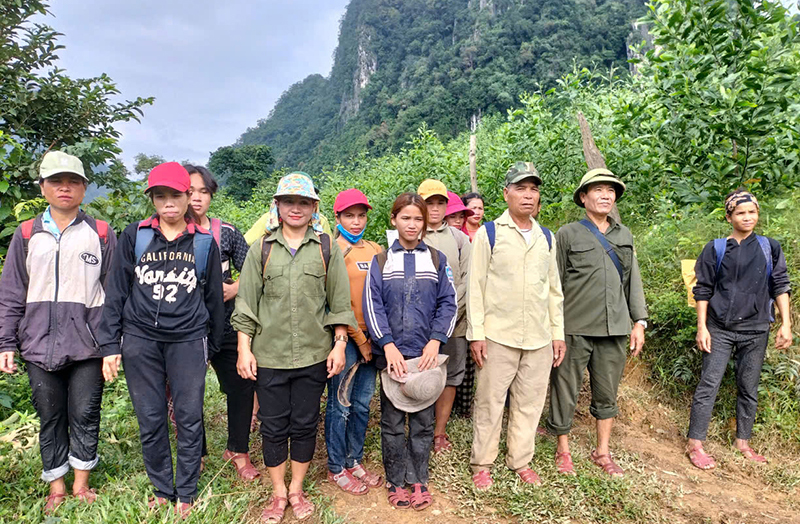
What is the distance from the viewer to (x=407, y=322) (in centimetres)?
282

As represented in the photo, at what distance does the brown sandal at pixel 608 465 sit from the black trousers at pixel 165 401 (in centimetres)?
262

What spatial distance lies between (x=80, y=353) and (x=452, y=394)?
7.91 ft

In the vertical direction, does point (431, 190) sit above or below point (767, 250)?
above

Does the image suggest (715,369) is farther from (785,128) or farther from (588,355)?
(785,128)

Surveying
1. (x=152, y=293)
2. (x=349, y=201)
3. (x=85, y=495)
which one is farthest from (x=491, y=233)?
(x=85, y=495)

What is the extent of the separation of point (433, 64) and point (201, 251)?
68.9m

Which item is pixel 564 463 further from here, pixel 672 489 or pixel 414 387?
pixel 414 387

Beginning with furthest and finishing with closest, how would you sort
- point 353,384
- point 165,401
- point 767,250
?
point 767,250
point 353,384
point 165,401

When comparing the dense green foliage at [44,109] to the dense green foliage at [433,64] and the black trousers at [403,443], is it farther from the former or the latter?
the dense green foliage at [433,64]

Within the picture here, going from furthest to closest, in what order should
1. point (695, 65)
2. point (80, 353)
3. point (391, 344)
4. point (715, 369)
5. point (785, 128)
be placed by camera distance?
1. point (695, 65)
2. point (785, 128)
3. point (715, 369)
4. point (391, 344)
5. point (80, 353)

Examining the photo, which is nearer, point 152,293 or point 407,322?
point 152,293

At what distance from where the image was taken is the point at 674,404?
13.5 feet

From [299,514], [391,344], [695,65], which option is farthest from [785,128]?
[299,514]

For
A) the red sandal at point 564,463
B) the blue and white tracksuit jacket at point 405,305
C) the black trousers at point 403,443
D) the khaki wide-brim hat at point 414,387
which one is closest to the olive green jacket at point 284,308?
the blue and white tracksuit jacket at point 405,305
